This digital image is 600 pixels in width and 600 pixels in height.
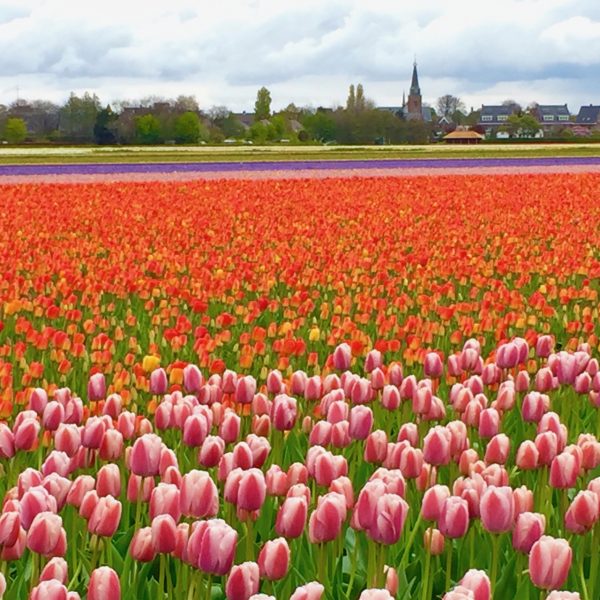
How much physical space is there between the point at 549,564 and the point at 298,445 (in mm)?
2069

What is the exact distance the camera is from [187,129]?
304 ft

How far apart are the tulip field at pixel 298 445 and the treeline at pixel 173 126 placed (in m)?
78.6

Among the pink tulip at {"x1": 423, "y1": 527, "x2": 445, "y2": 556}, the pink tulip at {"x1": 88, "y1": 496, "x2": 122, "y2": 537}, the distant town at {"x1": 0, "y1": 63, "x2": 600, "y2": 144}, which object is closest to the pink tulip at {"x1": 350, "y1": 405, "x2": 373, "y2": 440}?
the pink tulip at {"x1": 423, "y1": 527, "x2": 445, "y2": 556}

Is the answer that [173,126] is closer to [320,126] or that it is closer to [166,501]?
[320,126]

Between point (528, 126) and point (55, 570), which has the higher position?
point (55, 570)

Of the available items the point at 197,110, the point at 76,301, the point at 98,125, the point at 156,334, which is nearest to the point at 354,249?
the point at 76,301

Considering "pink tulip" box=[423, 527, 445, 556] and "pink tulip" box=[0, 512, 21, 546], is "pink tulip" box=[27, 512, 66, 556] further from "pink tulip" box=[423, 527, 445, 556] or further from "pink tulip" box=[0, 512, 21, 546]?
"pink tulip" box=[423, 527, 445, 556]

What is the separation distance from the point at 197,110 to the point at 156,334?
335 feet

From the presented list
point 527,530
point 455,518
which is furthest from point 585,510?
point 455,518

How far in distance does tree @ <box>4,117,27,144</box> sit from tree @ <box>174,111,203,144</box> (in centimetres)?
1339

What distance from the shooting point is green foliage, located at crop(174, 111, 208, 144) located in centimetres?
9219

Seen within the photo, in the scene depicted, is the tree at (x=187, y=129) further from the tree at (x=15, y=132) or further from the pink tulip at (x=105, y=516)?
the pink tulip at (x=105, y=516)

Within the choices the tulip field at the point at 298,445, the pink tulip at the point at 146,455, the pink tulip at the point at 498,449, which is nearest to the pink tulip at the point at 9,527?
the tulip field at the point at 298,445

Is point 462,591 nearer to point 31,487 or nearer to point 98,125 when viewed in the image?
point 31,487
